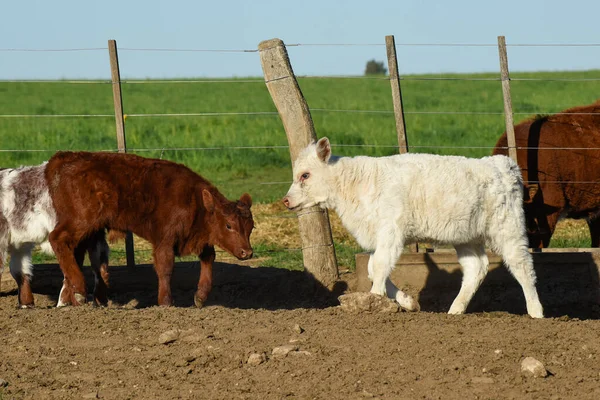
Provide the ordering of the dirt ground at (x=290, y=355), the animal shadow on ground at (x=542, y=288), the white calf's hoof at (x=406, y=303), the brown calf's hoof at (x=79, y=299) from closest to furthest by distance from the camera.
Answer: the dirt ground at (x=290, y=355), the white calf's hoof at (x=406, y=303), the brown calf's hoof at (x=79, y=299), the animal shadow on ground at (x=542, y=288)

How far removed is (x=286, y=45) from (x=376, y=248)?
2905mm

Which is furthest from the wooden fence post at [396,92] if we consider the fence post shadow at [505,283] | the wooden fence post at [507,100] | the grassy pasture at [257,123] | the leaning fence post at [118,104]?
the leaning fence post at [118,104]

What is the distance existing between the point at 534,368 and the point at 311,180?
11.5 ft

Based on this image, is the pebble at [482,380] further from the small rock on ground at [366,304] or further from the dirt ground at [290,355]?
the small rock on ground at [366,304]

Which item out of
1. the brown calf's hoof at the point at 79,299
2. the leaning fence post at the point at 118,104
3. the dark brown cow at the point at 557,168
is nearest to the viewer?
the brown calf's hoof at the point at 79,299

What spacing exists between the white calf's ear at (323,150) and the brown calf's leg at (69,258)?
249 centimetres

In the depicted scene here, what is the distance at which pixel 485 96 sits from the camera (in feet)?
153

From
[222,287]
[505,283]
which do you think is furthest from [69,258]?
[505,283]

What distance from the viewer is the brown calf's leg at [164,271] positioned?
9758mm

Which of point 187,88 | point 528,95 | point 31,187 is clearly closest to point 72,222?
point 31,187

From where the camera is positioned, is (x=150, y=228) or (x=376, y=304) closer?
(x=376, y=304)

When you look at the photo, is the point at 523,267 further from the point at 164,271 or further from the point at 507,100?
the point at 164,271

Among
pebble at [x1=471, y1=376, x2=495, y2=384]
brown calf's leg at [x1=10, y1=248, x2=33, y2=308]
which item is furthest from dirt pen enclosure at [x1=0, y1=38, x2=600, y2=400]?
brown calf's leg at [x1=10, y1=248, x2=33, y2=308]

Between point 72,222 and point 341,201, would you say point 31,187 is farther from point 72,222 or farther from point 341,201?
point 341,201
